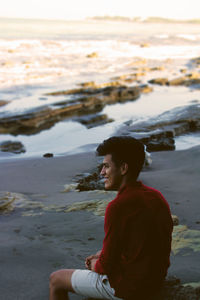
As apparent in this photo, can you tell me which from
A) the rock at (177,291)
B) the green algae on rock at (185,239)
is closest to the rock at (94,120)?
the green algae on rock at (185,239)

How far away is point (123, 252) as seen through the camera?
8.25 ft

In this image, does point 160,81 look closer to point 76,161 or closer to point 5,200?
point 76,161

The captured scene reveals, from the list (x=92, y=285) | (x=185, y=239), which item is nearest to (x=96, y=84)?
(x=185, y=239)

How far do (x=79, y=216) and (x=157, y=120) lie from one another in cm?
755

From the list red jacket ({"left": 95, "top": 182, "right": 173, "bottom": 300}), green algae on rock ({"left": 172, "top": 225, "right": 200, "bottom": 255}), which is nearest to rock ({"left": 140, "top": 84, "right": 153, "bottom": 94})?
green algae on rock ({"left": 172, "top": 225, "right": 200, "bottom": 255})

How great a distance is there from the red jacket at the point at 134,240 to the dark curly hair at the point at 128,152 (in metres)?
0.12

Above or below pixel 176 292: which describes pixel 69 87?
above

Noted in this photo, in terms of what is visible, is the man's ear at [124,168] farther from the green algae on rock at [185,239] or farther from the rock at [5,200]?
the rock at [5,200]

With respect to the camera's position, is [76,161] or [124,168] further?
[76,161]

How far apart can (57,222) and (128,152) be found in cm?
278

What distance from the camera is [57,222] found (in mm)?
5020

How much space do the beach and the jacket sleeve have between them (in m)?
0.60

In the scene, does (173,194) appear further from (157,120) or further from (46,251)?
(157,120)

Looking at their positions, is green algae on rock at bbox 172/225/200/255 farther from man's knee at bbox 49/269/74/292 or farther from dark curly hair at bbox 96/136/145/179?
dark curly hair at bbox 96/136/145/179
